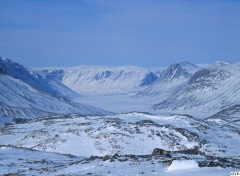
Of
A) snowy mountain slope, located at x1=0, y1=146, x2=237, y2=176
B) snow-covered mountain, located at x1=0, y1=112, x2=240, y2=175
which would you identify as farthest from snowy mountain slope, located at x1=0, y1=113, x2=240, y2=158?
snowy mountain slope, located at x1=0, y1=146, x2=237, y2=176

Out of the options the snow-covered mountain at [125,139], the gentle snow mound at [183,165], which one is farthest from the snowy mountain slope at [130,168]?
the snow-covered mountain at [125,139]

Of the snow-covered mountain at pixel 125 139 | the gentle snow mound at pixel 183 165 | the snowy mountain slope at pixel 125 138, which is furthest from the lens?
the snowy mountain slope at pixel 125 138

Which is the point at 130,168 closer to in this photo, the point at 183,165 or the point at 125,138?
the point at 183,165

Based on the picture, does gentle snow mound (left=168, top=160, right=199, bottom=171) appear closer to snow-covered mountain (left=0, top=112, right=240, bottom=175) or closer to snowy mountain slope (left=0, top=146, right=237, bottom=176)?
snowy mountain slope (left=0, top=146, right=237, bottom=176)

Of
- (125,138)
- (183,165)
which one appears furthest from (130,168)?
(125,138)

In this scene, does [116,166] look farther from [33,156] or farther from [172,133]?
[172,133]

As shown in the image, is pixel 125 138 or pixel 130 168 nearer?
pixel 130 168

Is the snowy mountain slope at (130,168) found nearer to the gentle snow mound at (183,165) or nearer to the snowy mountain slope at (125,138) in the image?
the gentle snow mound at (183,165)

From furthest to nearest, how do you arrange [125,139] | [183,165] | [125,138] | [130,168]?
[125,138], [125,139], [130,168], [183,165]

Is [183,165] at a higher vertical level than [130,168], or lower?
higher
